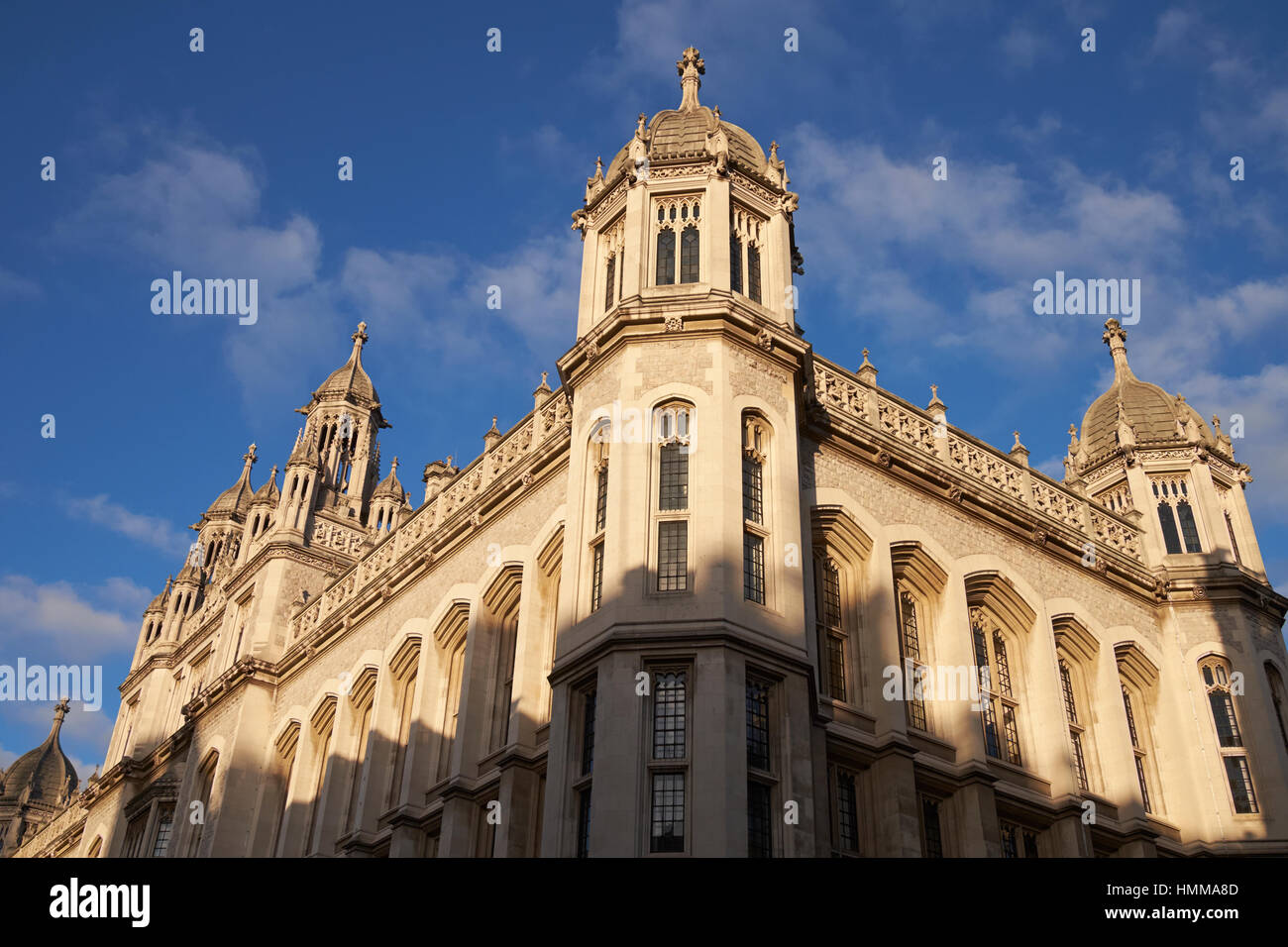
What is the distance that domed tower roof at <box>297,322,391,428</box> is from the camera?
45688mm

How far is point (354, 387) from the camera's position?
46.2 meters

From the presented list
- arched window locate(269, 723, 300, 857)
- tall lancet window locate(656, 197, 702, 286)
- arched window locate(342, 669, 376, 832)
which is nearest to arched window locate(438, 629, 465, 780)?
arched window locate(342, 669, 376, 832)

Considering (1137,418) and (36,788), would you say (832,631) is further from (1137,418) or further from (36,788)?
(36,788)

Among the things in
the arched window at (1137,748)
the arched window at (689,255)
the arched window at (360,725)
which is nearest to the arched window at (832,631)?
the arched window at (689,255)

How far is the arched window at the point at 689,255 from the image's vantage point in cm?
2345

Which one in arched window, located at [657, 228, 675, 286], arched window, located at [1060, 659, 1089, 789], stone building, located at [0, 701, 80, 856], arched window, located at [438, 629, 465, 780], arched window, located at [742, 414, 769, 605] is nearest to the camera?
arched window, located at [742, 414, 769, 605]

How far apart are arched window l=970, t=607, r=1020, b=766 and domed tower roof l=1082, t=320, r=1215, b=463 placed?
26.9 ft

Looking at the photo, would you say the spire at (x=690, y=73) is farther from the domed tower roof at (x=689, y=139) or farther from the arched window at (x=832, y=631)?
the arched window at (x=832, y=631)

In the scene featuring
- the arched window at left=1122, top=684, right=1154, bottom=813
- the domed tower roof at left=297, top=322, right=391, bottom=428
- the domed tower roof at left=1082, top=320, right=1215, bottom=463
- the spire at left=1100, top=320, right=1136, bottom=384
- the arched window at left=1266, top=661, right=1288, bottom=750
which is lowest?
the arched window at left=1122, top=684, right=1154, bottom=813

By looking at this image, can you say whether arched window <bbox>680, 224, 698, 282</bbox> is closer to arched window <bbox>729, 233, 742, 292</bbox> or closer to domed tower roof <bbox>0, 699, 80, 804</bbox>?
arched window <bbox>729, 233, 742, 292</bbox>

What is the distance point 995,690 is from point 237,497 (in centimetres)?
3996

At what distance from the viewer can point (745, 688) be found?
18609 mm
